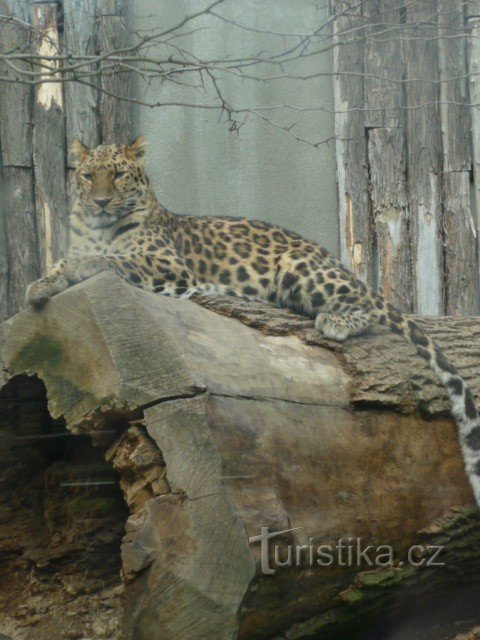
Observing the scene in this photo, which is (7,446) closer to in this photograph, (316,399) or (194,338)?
(194,338)

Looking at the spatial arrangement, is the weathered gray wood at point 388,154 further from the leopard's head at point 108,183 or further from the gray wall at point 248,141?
Answer: the leopard's head at point 108,183

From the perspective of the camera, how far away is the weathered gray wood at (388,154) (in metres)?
7.94

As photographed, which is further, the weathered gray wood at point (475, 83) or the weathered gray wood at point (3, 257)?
the weathered gray wood at point (475, 83)

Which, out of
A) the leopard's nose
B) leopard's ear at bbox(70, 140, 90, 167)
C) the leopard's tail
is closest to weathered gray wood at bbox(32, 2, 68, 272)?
leopard's ear at bbox(70, 140, 90, 167)

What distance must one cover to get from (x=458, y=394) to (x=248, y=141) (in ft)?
13.5

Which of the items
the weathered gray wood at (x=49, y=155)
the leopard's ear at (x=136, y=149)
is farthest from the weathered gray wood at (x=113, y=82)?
the leopard's ear at (x=136, y=149)

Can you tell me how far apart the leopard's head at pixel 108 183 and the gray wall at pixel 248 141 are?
1.66 m

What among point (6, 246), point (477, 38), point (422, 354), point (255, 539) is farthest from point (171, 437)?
point (477, 38)

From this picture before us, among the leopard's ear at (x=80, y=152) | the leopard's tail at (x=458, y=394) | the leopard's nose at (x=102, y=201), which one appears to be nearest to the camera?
the leopard's tail at (x=458, y=394)

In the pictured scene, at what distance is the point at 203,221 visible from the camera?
644 cm

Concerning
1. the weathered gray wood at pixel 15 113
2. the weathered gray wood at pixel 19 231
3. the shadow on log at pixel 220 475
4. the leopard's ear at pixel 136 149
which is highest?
the weathered gray wood at pixel 15 113

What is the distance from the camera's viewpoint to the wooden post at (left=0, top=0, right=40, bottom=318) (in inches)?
307

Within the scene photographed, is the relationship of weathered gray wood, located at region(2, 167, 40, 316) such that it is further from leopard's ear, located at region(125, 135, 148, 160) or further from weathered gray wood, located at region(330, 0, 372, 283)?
weathered gray wood, located at region(330, 0, 372, 283)

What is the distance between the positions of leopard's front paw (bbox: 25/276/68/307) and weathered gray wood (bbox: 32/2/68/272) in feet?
10.7
